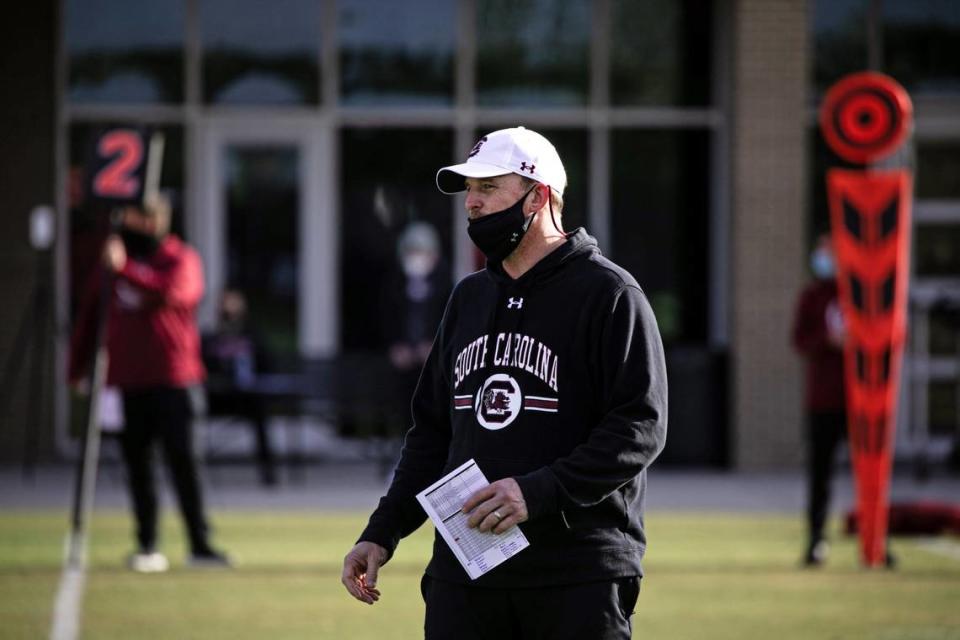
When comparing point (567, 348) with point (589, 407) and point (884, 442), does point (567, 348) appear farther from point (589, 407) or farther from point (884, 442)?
point (884, 442)

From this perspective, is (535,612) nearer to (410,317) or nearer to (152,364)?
(152,364)

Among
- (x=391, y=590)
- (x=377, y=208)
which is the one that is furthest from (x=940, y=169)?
(x=391, y=590)

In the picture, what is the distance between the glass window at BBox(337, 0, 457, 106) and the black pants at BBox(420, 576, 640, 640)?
14.3 metres

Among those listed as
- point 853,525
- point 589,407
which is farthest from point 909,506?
point 589,407

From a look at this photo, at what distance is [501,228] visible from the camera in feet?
15.1

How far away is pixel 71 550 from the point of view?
34.9 ft

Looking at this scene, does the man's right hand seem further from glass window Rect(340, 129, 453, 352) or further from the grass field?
glass window Rect(340, 129, 453, 352)

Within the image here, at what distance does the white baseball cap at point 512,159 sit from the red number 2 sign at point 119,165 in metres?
6.18

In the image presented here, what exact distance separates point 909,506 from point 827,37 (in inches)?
278

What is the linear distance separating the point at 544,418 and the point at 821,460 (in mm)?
6870

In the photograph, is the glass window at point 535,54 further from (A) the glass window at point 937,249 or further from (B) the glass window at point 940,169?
(A) the glass window at point 937,249

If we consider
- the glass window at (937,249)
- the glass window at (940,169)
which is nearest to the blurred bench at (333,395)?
the glass window at (937,249)

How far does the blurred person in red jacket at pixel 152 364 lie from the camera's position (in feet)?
34.1

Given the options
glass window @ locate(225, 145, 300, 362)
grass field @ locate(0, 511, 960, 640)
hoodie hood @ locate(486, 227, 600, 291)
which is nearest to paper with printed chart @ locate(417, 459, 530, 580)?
hoodie hood @ locate(486, 227, 600, 291)
